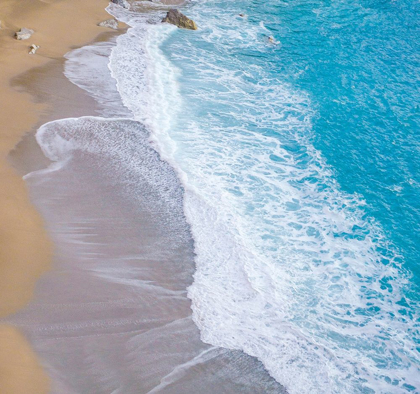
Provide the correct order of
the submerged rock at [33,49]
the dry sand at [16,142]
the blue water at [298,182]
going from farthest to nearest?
1. the submerged rock at [33,49]
2. the blue water at [298,182]
3. the dry sand at [16,142]

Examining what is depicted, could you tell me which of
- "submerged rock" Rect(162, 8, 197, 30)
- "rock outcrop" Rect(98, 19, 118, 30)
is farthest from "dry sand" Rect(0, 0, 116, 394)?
"submerged rock" Rect(162, 8, 197, 30)

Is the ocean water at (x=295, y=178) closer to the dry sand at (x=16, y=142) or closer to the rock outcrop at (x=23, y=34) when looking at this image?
the dry sand at (x=16, y=142)

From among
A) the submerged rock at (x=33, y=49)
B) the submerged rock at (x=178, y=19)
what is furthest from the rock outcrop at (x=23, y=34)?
the submerged rock at (x=178, y=19)

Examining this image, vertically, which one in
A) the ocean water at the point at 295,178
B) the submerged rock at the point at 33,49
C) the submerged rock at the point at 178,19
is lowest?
the ocean water at the point at 295,178

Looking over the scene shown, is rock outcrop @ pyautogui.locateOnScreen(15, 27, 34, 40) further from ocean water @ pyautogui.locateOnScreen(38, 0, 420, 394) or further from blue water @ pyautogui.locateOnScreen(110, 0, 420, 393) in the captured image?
blue water @ pyautogui.locateOnScreen(110, 0, 420, 393)

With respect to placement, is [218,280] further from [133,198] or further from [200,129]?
[200,129]
